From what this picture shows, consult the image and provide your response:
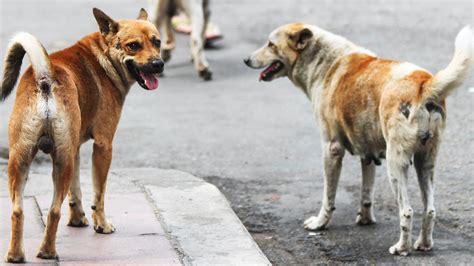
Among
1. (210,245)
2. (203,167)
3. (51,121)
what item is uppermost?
(51,121)

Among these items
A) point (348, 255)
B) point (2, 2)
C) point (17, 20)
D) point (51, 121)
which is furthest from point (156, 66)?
point (2, 2)

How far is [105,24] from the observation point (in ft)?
21.9

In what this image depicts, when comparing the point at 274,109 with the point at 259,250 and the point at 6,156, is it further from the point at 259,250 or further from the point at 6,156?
the point at 259,250

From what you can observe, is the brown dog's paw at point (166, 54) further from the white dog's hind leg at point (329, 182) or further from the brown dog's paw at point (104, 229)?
the brown dog's paw at point (104, 229)

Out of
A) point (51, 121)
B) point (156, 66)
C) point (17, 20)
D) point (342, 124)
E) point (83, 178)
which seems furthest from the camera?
point (17, 20)

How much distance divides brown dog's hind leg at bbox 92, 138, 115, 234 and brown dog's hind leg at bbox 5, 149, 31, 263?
2.29ft

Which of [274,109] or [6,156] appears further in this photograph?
[274,109]

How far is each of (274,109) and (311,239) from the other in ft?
13.6

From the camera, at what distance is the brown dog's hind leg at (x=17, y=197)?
5.98m

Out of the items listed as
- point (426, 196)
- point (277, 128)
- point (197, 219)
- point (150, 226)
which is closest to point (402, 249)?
point (426, 196)

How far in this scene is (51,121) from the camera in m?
5.93

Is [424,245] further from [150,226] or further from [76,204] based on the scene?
[76,204]

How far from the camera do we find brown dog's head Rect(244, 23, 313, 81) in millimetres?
7875

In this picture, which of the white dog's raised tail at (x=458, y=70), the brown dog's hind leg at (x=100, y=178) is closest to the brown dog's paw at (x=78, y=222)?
the brown dog's hind leg at (x=100, y=178)
